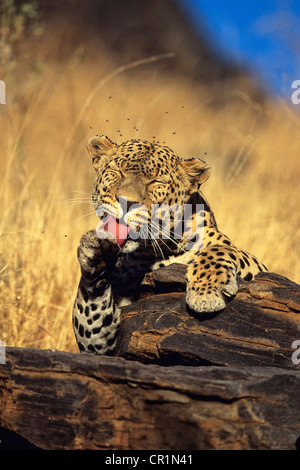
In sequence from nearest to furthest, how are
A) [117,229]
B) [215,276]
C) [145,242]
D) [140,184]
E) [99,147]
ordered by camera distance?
[215,276]
[117,229]
[140,184]
[145,242]
[99,147]

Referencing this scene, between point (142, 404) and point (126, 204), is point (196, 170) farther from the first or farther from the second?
point (142, 404)

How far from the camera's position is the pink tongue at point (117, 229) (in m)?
5.08

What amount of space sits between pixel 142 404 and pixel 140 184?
2.19 meters

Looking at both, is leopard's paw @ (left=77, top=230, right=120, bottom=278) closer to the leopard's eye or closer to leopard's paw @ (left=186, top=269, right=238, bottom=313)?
leopard's paw @ (left=186, top=269, right=238, bottom=313)

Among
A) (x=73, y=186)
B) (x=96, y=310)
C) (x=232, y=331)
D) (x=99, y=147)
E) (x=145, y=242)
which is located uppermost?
(x=73, y=186)

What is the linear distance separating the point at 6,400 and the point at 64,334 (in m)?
2.67

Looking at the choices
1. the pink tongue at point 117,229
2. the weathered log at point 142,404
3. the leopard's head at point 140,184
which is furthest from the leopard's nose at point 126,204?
the weathered log at point 142,404

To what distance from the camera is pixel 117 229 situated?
204 inches

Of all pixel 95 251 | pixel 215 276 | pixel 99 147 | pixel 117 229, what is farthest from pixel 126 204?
pixel 99 147

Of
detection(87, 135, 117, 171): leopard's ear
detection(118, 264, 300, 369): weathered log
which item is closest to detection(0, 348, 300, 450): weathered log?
detection(118, 264, 300, 369): weathered log

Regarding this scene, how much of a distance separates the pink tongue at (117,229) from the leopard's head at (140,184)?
0.11 ft

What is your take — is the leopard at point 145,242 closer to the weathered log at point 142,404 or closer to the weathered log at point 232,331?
the weathered log at point 232,331

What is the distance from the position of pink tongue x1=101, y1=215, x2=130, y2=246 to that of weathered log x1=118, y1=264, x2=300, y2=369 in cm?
60
